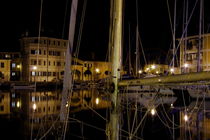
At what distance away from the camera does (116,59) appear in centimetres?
413

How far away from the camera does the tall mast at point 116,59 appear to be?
4.13 meters

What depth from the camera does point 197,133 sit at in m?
12.2

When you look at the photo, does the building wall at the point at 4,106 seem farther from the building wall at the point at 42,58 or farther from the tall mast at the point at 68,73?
the building wall at the point at 42,58

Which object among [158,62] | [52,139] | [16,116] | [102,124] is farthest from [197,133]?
[158,62]

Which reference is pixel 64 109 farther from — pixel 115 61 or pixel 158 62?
pixel 158 62

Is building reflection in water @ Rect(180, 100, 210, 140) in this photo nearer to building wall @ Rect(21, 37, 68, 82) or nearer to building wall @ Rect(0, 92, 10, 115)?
building wall @ Rect(0, 92, 10, 115)

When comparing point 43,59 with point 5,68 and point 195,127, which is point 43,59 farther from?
point 195,127

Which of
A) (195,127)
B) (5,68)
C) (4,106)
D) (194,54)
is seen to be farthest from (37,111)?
(5,68)

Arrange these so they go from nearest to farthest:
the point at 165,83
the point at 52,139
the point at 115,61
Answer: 1. the point at 165,83
2. the point at 115,61
3. the point at 52,139

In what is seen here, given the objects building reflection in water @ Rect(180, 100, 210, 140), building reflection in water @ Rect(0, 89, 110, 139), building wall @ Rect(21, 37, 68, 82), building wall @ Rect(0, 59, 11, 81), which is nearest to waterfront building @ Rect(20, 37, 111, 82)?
building wall @ Rect(21, 37, 68, 82)

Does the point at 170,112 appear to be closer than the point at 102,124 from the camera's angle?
No

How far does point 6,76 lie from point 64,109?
61.5 metres

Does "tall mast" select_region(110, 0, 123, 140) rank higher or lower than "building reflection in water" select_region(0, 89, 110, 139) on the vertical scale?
higher

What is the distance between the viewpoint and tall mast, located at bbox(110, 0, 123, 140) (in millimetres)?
4129
